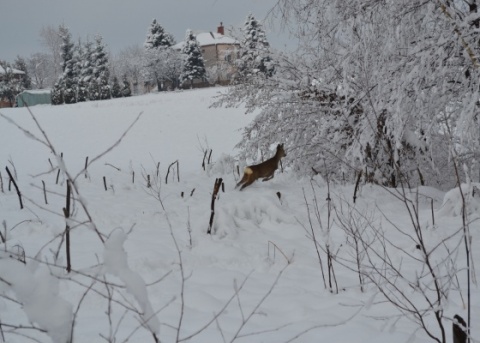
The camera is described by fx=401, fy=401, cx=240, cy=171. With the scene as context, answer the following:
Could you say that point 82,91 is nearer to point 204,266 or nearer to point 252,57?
point 252,57

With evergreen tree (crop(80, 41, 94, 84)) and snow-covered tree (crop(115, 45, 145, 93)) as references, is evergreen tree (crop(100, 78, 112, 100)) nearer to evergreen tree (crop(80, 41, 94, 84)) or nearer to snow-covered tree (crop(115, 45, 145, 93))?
evergreen tree (crop(80, 41, 94, 84))

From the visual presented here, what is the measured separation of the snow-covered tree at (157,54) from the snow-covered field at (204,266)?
4622cm

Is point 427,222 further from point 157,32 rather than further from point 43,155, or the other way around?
point 157,32

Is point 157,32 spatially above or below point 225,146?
above

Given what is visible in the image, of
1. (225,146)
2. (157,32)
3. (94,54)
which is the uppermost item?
(157,32)

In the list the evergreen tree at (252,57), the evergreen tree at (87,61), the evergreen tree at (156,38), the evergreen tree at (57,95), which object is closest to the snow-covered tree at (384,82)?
the evergreen tree at (252,57)

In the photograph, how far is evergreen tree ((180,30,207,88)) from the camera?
158 feet

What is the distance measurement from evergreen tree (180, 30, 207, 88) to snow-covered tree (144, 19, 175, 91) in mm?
3323

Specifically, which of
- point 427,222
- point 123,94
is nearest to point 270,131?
point 427,222

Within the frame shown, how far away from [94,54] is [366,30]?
41859 mm

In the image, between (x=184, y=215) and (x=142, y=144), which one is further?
(x=142, y=144)

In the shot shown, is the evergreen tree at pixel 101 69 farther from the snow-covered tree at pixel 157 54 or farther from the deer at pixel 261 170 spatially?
the deer at pixel 261 170

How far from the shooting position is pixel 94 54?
41469mm

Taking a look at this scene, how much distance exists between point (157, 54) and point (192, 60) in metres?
5.12
